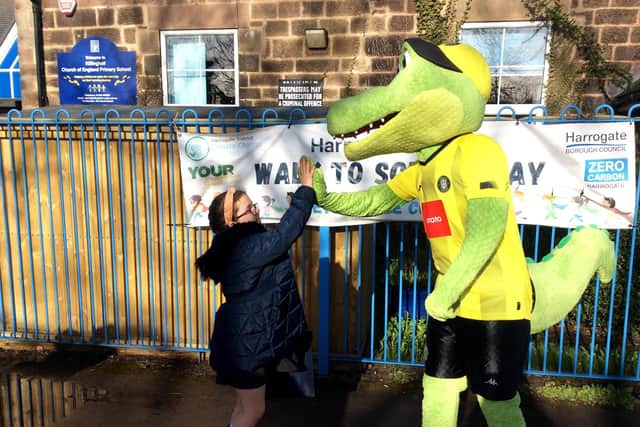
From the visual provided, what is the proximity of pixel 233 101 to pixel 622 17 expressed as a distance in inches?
207

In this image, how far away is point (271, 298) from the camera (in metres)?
2.69

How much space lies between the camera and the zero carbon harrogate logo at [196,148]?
4078mm

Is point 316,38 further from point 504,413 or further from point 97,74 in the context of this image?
point 504,413

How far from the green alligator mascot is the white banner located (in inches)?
52.8

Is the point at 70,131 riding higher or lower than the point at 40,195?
higher

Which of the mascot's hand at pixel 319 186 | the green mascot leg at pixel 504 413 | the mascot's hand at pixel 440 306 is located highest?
the mascot's hand at pixel 319 186

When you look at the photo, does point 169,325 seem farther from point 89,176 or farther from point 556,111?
point 556,111

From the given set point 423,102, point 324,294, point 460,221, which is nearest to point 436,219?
point 460,221

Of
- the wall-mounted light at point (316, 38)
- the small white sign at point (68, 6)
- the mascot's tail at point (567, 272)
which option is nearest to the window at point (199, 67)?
the wall-mounted light at point (316, 38)

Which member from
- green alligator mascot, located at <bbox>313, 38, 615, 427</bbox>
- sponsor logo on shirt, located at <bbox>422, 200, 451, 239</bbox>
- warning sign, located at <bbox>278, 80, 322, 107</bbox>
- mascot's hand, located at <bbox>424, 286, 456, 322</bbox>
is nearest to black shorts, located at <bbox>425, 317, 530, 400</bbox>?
green alligator mascot, located at <bbox>313, 38, 615, 427</bbox>

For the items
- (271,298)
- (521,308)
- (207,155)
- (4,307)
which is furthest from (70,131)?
(521,308)

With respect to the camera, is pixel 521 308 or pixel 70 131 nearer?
pixel 521 308

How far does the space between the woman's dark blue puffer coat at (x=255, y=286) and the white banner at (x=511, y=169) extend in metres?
1.34

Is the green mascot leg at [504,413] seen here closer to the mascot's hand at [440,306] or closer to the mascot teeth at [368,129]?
the mascot's hand at [440,306]
